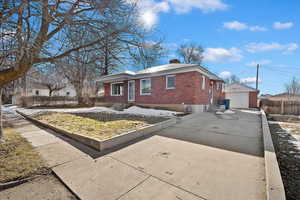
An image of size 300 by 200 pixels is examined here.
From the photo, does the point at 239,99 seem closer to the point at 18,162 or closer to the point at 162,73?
the point at 162,73

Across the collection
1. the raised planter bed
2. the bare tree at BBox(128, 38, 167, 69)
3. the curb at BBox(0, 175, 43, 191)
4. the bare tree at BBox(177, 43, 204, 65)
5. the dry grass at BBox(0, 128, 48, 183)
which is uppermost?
the bare tree at BBox(177, 43, 204, 65)

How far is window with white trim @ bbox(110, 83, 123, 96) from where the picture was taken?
47.8 feet

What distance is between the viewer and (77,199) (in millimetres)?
1946

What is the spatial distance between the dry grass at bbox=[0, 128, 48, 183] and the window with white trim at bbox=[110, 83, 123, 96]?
11012 millimetres

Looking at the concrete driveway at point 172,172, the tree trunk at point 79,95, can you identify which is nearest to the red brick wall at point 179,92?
the concrete driveway at point 172,172

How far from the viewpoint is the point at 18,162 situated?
2828 mm

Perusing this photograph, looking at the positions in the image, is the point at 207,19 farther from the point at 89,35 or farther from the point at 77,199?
the point at 77,199

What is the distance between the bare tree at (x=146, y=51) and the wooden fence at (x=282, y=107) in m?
14.8

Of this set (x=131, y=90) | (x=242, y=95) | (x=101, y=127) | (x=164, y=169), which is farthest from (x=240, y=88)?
(x=164, y=169)

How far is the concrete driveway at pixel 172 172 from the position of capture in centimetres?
195

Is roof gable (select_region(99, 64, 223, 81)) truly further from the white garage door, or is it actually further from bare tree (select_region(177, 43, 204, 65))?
bare tree (select_region(177, 43, 204, 65))

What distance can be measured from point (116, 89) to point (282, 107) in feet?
56.3

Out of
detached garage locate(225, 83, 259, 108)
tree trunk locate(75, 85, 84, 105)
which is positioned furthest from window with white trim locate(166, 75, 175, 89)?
tree trunk locate(75, 85, 84, 105)

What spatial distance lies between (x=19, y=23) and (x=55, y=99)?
2189cm
